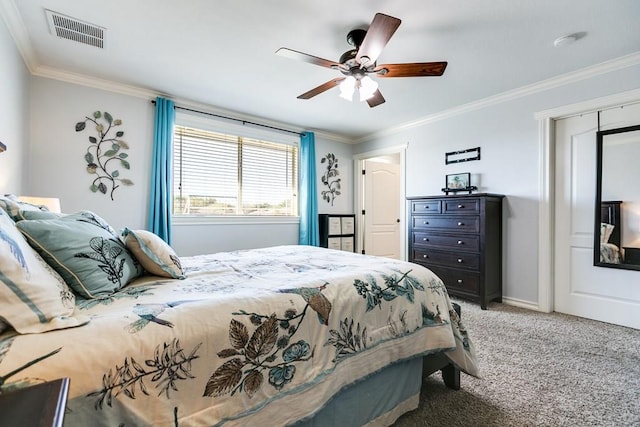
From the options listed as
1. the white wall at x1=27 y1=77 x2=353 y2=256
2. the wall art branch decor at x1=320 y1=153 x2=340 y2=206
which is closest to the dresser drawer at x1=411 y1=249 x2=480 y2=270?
the wall art branch decor at x1=320 y1=153 x2=340 y2=206

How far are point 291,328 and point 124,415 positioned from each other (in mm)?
516

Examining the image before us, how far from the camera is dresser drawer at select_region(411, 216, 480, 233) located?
3176mm

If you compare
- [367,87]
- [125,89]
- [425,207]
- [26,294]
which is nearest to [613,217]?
[425,207]

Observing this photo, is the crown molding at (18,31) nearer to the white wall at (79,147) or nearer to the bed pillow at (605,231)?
the white wall at (79,147)

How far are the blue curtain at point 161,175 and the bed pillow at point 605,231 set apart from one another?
4457 millimetres

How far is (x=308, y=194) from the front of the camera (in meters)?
4.51

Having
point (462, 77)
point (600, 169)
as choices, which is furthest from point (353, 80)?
point (600, 169)

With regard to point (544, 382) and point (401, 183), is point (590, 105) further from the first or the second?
point (544, 382)

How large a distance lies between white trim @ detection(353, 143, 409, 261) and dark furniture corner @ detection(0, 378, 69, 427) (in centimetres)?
431

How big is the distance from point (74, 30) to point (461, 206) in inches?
154

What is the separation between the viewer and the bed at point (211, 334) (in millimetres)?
714

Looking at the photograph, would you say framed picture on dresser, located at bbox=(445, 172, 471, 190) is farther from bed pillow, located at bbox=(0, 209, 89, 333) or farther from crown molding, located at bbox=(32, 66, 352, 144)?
bed pillow, located at bbox=(0, 209, 89, 333)

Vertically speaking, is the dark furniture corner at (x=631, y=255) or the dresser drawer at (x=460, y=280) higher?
the dark furniture corner at (x=631, y=255)

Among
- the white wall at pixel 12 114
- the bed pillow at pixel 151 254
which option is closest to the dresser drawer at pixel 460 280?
the bed pillow at pixel 151 254
